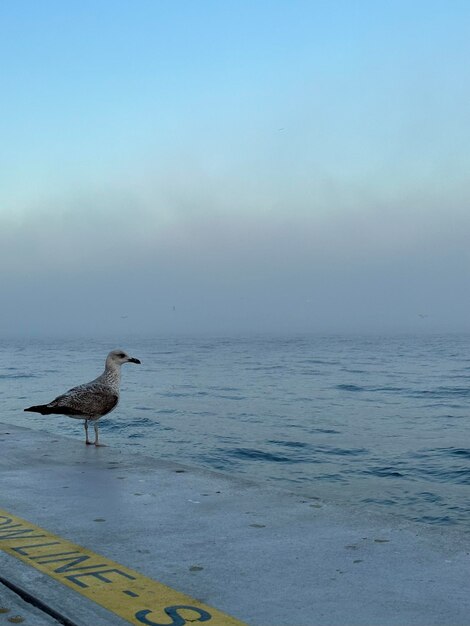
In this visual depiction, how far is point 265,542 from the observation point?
596 centimetres

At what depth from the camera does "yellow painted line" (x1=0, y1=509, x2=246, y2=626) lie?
433 centimetres

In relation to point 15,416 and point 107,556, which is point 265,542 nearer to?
point 107,556

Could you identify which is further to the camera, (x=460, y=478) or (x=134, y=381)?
(x=134, y=381)

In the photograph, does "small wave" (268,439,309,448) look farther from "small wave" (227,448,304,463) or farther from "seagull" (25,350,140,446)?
"seagull" (25,350,140,446)

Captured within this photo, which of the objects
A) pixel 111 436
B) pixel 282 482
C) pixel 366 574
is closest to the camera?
pixel 366 574

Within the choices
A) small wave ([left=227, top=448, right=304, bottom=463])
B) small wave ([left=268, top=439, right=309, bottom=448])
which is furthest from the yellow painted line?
small wave ([left=268, top=439, right=309, bottom=448])

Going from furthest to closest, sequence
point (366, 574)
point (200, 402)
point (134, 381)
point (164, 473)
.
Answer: point (134, 381)
point (200, 402)
point (164, 473)
point (366, 574)

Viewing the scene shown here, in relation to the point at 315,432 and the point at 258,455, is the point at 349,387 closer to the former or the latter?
the point at 315,432

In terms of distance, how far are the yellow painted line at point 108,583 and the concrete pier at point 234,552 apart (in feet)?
0.07

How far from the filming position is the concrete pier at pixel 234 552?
4406 mm

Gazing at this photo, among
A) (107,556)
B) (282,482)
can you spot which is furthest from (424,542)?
(282,482)

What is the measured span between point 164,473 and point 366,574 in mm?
4424

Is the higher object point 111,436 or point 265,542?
point 265,542

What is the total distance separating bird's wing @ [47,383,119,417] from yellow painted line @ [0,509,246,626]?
15.3 feet
